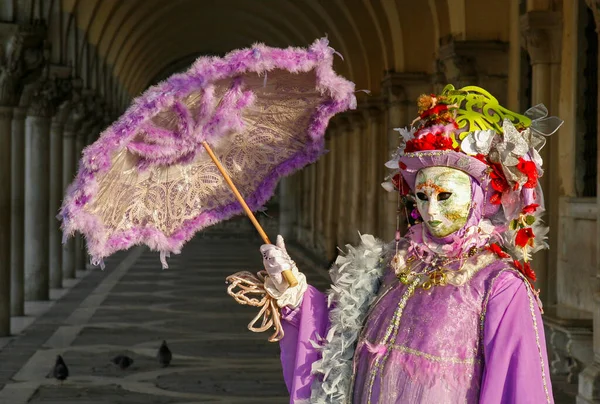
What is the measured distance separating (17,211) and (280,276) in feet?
44.6

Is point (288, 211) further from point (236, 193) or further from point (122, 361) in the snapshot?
point (236, 193)

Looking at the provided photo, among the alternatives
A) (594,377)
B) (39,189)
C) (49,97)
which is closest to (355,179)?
(49,97)

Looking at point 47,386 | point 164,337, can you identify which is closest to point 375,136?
point 164,337

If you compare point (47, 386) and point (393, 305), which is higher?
point (393, 305)

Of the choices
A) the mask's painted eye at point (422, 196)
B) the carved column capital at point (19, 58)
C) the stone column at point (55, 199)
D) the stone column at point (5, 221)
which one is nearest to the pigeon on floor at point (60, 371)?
the stone column at point (5, 221)

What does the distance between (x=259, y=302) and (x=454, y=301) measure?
0.77 metres

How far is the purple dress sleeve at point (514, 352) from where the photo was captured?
4965mm

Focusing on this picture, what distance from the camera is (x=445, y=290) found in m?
5.30

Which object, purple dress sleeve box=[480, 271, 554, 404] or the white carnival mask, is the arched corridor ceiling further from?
purple dress sleeve box=[480, 271, 554, 404]

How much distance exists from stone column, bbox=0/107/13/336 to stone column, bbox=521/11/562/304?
255 inches

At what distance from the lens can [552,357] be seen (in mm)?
13297

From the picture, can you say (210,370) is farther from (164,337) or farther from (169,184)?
(169,184)

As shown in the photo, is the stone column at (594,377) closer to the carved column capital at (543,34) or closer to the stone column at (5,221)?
the carved column capital at (543,34)

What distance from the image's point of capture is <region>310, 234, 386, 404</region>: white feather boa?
552 cm
